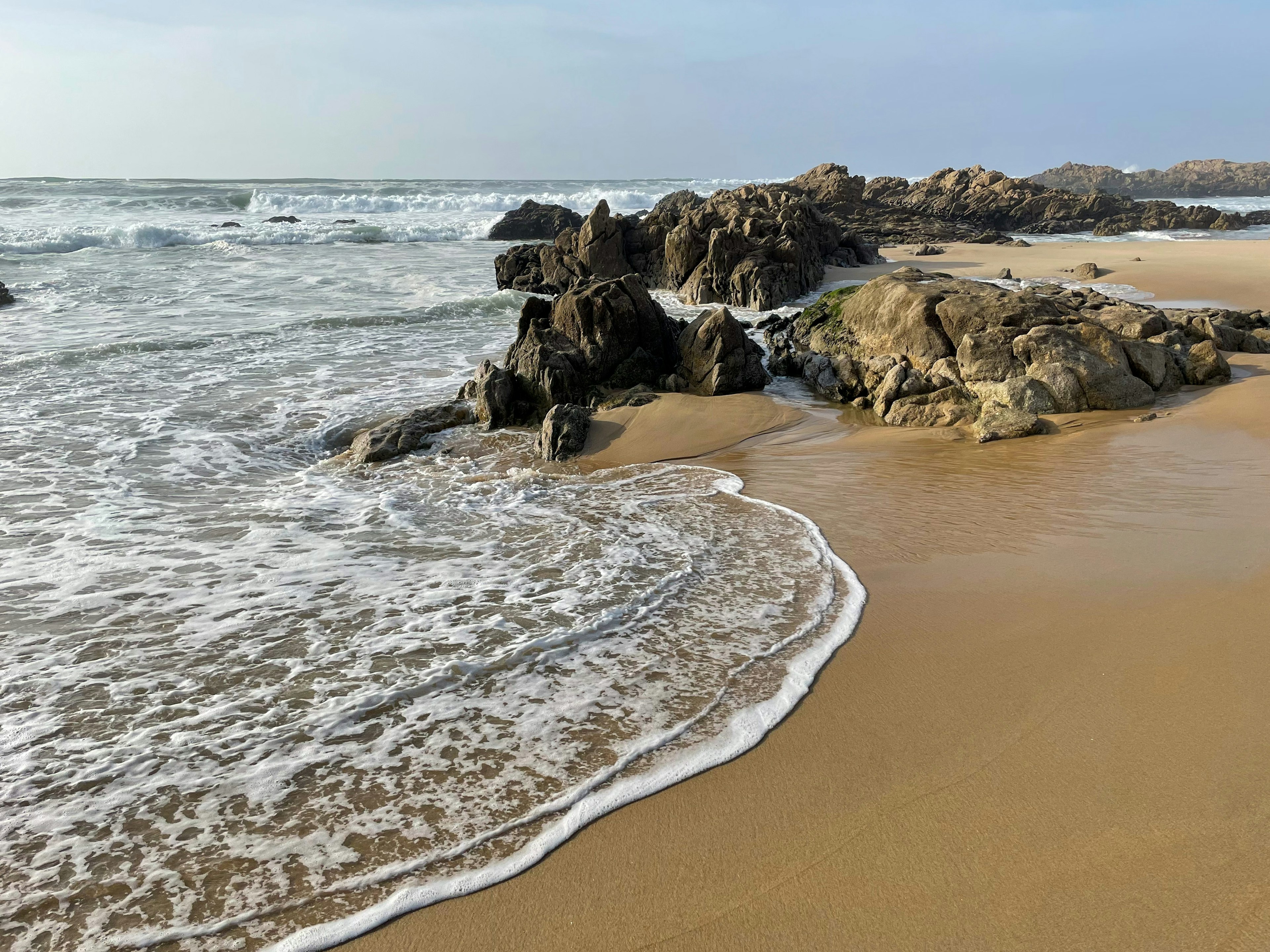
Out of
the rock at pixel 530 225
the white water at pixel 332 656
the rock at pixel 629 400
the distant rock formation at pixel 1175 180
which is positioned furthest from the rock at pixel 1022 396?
the distant rock formation at pixel 1175 180

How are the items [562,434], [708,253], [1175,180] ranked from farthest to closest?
[1175,180] → [708,253] → [562,434]

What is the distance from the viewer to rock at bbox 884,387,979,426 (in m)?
7.62

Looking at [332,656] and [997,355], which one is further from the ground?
[997,355]

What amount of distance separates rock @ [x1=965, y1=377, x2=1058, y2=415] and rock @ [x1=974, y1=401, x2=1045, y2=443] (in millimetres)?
148

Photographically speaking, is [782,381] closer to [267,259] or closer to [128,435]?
[128,435]

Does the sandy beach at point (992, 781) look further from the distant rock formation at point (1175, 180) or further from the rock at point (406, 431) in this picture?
the distant rock formation at point (1175, 180)

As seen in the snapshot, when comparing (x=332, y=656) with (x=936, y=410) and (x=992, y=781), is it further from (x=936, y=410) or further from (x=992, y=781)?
(x=936, y=410)

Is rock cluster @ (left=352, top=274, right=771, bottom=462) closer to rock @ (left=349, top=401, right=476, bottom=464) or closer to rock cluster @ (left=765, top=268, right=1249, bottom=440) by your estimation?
rock @ (left=349, top=401, right=476, bottom=464)

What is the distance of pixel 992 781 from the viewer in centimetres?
273

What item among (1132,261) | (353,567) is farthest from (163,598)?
(1132,261)

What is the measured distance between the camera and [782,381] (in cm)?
988

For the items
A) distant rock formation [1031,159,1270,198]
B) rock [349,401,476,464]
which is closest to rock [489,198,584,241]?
rock [349,401,476,464]

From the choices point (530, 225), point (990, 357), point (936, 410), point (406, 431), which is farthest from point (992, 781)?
point (530, 225)

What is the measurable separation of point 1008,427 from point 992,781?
5057mm
